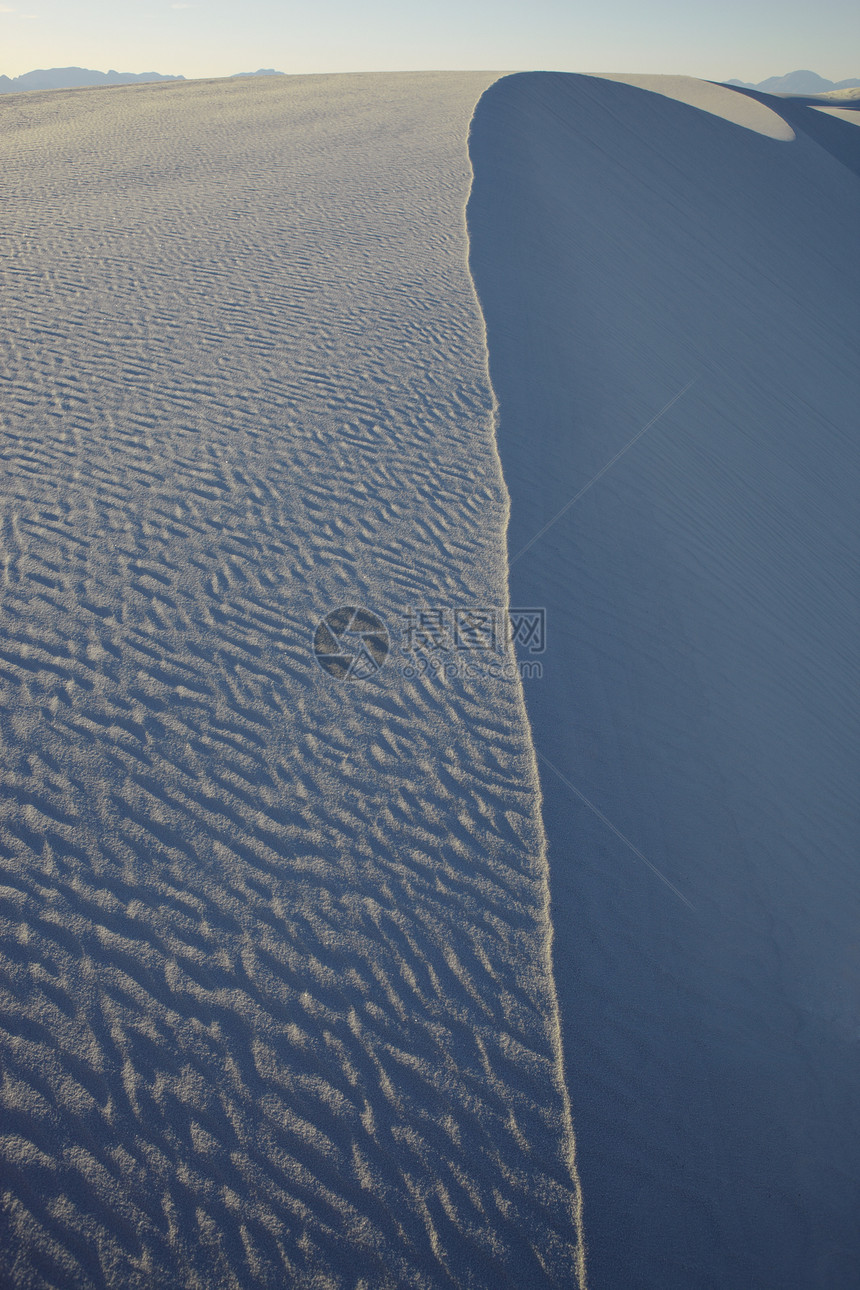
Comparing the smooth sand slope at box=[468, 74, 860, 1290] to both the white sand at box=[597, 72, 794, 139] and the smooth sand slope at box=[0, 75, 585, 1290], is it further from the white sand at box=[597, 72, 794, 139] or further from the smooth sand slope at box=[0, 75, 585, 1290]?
the white sand at box=[597, 72, 794, 139]

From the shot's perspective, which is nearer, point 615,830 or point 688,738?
point 615,830

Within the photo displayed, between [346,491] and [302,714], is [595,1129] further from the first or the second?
[346,491]

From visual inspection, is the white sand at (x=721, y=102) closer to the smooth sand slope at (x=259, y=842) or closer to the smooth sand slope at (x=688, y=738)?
the smooth sand slope at (x=688, y=738)

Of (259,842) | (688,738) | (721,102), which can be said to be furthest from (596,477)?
(721,102)

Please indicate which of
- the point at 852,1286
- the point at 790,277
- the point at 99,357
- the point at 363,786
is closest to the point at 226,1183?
the point at 363,786

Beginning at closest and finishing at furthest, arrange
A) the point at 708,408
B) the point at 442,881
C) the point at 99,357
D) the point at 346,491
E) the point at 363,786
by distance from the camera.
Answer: the point at 442,881 < the point at 363,786 < the point at 346,491 < the point at 99,357 < the point at 708,408

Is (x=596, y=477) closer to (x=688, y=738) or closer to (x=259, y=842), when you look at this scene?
(x=688, y=738)

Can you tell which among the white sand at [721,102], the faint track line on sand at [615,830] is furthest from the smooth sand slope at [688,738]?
the white sand at [721,102]

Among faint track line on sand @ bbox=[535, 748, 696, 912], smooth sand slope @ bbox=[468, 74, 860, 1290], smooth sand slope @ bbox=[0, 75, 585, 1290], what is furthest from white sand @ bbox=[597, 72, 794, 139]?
faint track line on sand @ bbox=[535, 748, 696, 912]
